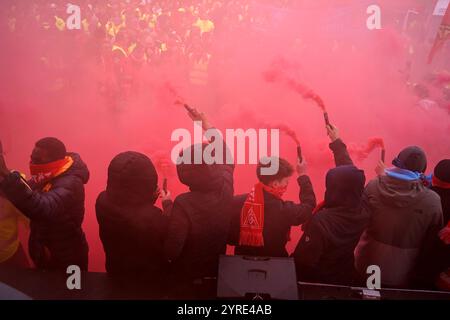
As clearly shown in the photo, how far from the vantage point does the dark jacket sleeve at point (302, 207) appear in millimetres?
2094

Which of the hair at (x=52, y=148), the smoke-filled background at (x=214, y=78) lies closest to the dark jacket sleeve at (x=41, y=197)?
the hair at (x=52, y=148)

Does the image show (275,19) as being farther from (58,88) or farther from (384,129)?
(58,88)

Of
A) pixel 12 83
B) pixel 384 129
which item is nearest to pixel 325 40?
pixel 384 129

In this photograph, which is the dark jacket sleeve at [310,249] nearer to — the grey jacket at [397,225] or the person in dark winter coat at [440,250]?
the grey jacket at [397,225]

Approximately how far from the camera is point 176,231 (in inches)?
75.9

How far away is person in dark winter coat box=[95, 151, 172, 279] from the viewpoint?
1.85 m

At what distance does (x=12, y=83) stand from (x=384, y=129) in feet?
9.03

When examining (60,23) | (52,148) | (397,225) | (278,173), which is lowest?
(397,225)

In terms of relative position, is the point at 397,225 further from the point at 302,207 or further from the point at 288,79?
the point at 288,79

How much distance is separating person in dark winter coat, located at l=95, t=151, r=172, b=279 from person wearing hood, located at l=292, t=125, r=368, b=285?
0.76 metres

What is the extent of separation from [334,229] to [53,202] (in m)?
1.46

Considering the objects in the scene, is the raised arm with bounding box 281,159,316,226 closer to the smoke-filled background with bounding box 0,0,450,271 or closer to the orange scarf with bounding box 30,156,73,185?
the smoke-filled background with bounding box 0,0,450,271

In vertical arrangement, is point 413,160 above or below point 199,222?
above

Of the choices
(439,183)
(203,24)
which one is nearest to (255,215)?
(439,183)
